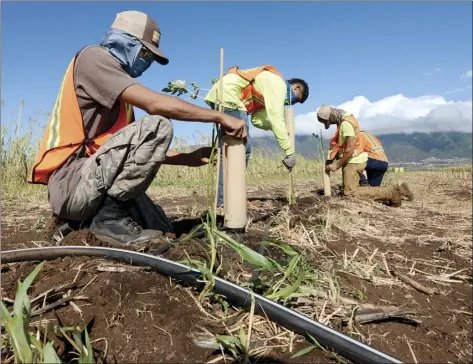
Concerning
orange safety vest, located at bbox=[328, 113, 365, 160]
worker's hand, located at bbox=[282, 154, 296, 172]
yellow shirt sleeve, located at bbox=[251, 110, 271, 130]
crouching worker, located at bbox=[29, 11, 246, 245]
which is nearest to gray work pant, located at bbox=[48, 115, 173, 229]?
crouching worker, located at bbox=[29, 11, 246, 245]

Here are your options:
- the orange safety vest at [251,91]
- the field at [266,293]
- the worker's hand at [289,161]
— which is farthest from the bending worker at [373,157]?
the field at [266,293]

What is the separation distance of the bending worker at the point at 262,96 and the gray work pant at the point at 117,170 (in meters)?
1.82

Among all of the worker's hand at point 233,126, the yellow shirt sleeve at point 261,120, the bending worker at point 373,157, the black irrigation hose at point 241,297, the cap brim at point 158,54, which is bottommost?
the black irrigation hose at point 241,297

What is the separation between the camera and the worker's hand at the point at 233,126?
218 centimetres

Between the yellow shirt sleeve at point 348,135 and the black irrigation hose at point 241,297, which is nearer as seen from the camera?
the black irrigation hose at point 241,297

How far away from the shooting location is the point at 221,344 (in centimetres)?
133

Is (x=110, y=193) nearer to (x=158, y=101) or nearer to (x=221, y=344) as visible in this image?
(x=158, y=101)

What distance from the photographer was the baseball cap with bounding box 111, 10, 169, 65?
2.23 metres

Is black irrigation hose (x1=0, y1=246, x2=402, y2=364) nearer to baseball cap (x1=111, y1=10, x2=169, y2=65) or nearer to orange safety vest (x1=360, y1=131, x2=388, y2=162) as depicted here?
baseball cap (x1=111, y1=10, x2=169, y2=65)

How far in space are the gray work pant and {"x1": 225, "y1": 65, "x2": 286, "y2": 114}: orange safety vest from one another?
2265 millimetres

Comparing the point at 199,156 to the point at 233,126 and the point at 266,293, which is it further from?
the point at 266,293

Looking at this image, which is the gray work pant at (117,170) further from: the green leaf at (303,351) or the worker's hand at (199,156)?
the green leaf at (303,351)

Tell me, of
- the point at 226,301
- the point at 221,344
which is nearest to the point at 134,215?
the point at 226,301

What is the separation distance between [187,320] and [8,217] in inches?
118
